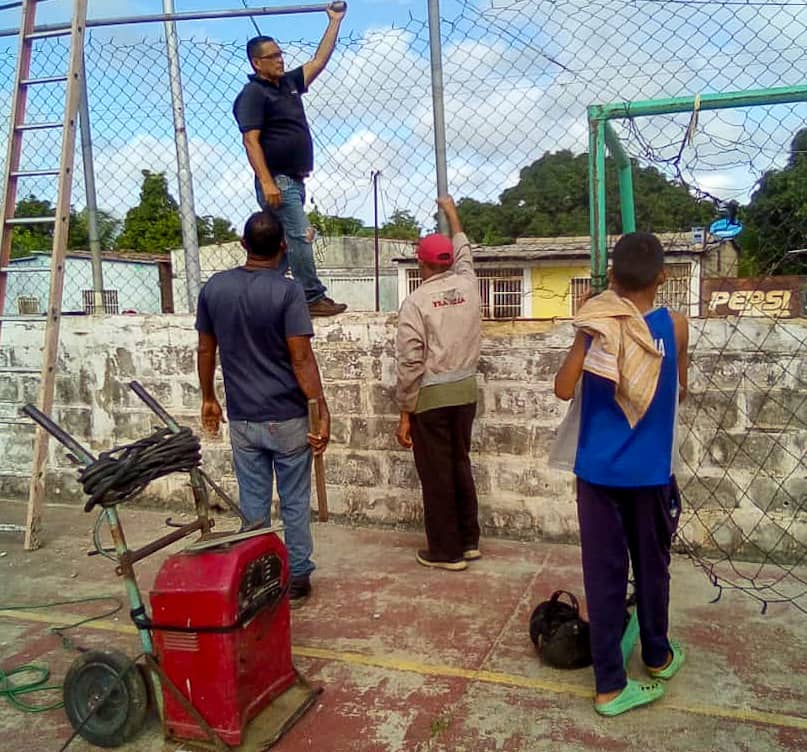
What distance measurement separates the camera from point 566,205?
16.2 feet

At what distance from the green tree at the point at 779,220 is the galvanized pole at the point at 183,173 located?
11.7 ft

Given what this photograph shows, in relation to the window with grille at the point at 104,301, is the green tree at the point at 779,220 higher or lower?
higher

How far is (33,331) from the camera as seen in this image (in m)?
6.02

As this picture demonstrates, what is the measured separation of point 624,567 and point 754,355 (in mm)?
1963

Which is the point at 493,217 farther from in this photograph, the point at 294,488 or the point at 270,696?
the point at 270,696

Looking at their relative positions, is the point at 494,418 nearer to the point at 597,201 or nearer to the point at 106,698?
the point at 597,201

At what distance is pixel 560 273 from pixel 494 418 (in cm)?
208

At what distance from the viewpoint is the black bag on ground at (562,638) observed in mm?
→ 3363

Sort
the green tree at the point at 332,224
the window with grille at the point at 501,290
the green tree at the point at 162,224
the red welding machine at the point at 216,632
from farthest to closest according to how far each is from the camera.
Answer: the window with grille at the point at 501,290 → the green tree at the point at 162,224 → the green tree at the point at 332,224 → the red welding machine at the point at 216,632

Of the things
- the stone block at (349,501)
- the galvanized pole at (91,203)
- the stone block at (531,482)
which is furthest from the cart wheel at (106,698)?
the galvanized pole at (91,203)

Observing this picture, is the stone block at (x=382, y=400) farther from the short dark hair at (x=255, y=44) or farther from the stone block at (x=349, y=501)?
the short dark hair at (x=255, y=44)

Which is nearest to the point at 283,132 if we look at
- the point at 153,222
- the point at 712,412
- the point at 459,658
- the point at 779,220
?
the point at 779,220

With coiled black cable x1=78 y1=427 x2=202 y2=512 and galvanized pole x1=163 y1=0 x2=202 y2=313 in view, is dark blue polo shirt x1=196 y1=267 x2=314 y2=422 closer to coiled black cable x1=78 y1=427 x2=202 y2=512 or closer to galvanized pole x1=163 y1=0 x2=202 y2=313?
coiled black cable x1=78 y1=427 x2=202 y2=512

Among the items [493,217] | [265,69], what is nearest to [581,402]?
[493,217]
